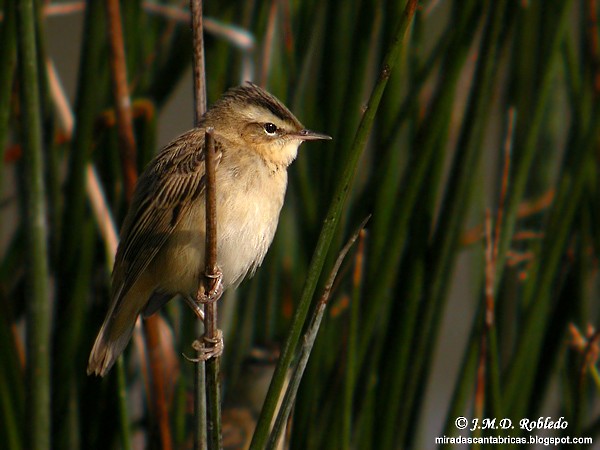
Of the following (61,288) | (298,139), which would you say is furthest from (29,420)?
(298,139)

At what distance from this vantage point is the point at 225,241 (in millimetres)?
2492

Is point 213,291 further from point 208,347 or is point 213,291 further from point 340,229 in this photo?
point 340,229

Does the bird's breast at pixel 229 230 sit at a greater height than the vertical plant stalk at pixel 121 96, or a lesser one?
lesser

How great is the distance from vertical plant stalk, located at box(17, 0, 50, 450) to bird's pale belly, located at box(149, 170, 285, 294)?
453 mm

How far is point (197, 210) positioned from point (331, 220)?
2.99ft

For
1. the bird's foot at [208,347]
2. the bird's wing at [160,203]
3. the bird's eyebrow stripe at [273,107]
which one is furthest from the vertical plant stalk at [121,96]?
the bird's foot at [208,347]


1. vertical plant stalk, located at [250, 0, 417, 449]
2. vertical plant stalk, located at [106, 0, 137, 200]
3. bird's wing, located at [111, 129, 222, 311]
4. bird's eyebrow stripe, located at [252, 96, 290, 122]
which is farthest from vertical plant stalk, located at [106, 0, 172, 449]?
vertical plant stalk, located at [250, 0, 417, 449]

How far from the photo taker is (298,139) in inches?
103

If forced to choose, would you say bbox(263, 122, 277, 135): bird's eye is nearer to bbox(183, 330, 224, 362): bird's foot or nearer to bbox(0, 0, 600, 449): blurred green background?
bbox(0, 0, 600, 449): blurred green background

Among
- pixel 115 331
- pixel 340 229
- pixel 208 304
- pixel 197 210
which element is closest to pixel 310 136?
pixel 340 229

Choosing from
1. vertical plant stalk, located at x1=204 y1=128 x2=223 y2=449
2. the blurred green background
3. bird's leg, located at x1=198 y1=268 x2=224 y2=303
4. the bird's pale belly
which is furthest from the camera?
the bird's pale belly

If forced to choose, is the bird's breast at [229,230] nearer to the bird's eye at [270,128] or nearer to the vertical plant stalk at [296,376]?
the bird's eye at [270,128]

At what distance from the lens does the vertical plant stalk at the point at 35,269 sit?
2166 mm

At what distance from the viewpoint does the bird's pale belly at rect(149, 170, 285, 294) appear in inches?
98.0
